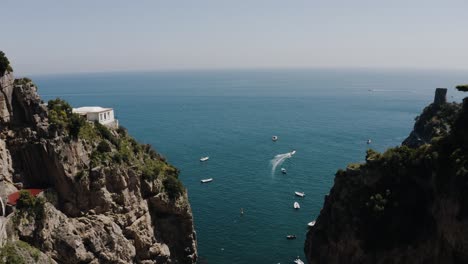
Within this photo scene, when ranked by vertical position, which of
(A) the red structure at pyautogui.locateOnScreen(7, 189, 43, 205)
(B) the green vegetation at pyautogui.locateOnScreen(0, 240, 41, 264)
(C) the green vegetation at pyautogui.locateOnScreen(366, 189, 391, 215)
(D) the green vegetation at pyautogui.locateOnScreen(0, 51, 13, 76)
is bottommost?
(B) the green vegetation at pyautogui.locateOnScreen(0, 240, 41, 264)

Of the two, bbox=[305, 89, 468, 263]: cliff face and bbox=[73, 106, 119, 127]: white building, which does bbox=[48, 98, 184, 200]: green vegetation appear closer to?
bbox=[73, 106, 119, 127]: white building

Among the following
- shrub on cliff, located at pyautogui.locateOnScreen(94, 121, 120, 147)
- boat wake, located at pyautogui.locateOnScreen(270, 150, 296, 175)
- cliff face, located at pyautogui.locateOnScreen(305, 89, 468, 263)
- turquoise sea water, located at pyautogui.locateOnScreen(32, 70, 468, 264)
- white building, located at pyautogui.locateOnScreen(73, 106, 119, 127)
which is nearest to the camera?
cliff face, located at pyautogui.locateOnScreen(305, 89, 468, 263)

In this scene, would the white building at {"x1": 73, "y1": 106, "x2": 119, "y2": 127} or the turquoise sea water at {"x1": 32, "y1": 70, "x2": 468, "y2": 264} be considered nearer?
the white building at {"x1": 73, "y1": 106, "x2": 119, "y2": 127}

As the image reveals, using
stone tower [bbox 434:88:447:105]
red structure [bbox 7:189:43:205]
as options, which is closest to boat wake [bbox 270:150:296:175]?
stone tower [bbox 434:88:447:105]

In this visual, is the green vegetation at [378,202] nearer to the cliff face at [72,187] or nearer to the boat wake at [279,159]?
the cliff face at [72,187]

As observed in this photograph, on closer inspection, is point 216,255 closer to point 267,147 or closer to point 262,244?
point 262,244

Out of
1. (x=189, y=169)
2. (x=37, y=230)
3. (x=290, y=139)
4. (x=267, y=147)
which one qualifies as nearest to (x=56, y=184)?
(x=37, y=230)
